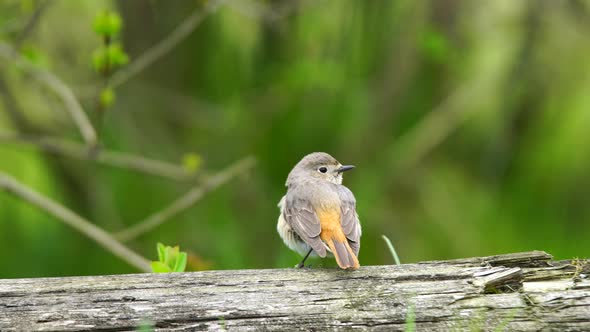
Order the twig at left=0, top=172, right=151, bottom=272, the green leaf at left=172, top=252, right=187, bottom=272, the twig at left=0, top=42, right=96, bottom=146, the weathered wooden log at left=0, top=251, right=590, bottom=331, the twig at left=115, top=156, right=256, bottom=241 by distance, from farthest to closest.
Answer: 1. the twig at left=115, top=156, right=256, bottom=241
2. the twig at left=0, top=42, right=96, bottom=146
3. the twig at left=0, top=172, right=151, bottom=272
4. the green leaf at left=172, top=252, right=187, bottom=272
5. the weathered wooden log at left=0, top=251, right=590, bottom=331

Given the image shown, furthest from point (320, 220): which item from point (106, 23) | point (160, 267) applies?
point (106, 23)

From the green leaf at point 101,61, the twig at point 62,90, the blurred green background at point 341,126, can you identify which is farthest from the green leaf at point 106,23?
the blurred green background at point 341,126

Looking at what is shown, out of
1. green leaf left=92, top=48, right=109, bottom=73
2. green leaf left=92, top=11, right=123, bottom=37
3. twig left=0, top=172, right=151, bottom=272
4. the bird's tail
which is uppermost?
green leaf left=92, top=48, right=109, bottom=73

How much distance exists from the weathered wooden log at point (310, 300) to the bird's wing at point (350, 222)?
1.94 feet

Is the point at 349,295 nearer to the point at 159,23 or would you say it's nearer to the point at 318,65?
the point at 318,65

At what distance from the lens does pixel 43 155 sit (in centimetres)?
786

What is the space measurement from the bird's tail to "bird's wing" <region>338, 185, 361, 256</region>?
0.05 m

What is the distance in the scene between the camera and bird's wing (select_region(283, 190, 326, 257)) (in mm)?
3492

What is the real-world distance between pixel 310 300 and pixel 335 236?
0.83m

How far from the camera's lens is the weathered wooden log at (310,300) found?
8.38ft

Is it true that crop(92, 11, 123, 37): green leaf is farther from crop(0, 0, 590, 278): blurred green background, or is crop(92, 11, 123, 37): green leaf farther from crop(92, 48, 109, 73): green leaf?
crop(0, 0, 590, 278): blurred green background

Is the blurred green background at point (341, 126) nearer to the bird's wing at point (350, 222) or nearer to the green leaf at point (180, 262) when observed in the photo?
the bird's wing at point (350, 222)

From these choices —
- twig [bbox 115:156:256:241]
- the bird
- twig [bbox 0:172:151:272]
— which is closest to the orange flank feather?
the bird

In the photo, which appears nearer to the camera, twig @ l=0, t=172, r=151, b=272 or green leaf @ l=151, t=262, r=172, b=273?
green leaf @ l=151, t=262, r=172, b=273
